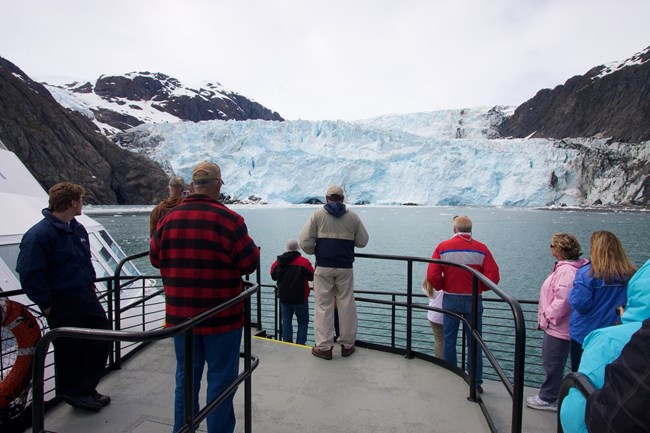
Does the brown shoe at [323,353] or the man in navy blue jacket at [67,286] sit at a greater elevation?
the man in navy blue jacket at [67,286]

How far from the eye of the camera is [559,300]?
3.28 m

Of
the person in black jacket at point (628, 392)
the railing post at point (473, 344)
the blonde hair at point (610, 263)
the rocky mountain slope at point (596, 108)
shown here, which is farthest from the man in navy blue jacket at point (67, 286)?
the rocky mountain slope at point (596, 108)

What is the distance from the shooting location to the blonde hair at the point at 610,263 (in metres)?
2.84

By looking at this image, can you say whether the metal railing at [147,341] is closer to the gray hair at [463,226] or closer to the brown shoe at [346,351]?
the brown shoe at [346,351]

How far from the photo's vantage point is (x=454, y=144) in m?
50.9

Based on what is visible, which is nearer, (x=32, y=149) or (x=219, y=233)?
(x=219, y=233)

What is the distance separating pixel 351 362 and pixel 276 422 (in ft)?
3.39

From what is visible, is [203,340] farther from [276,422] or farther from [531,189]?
[531,189]

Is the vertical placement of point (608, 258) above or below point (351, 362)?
above

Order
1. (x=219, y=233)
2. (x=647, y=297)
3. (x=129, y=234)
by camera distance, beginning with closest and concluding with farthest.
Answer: (x=647, y=297), (x=219, y=233), (x=129, y=234)

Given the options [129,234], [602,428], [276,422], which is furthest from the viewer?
[129,234]

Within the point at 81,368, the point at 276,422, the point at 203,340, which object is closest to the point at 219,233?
the point at 203,340

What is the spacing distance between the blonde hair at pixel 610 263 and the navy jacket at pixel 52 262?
3.45 metres

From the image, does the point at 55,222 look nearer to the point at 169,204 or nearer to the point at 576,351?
the point at 169,204
